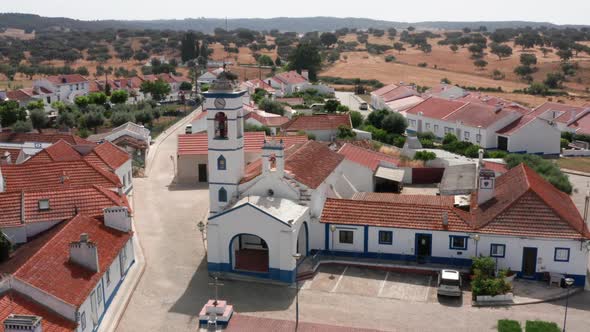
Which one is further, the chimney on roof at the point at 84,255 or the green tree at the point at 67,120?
the green tree at the point at 67,120

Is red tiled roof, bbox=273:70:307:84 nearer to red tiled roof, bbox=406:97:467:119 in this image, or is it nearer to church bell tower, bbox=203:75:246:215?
red tiled roof, bbox=406:97:467:119

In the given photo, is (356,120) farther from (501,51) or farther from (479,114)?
(501,51)

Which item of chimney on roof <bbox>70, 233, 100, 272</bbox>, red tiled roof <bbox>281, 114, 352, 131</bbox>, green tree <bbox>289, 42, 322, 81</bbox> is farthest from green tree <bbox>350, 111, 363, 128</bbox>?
green tree <bbox>289, 42, 322, 81</bbox>

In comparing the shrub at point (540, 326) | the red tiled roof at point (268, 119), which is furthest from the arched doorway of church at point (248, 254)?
the red tiled roof at point (268, 119)

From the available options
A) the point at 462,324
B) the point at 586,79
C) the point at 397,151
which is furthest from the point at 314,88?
the point at 462,324

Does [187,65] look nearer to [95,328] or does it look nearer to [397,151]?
[397,151]

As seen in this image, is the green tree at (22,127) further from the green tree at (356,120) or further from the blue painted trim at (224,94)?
the blue painted trim at (224,94)

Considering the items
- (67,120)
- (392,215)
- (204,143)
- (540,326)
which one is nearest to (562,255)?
(540,326)

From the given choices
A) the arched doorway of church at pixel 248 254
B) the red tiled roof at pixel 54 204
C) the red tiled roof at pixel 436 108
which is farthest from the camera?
the red tiled roof at pixel 436 108
